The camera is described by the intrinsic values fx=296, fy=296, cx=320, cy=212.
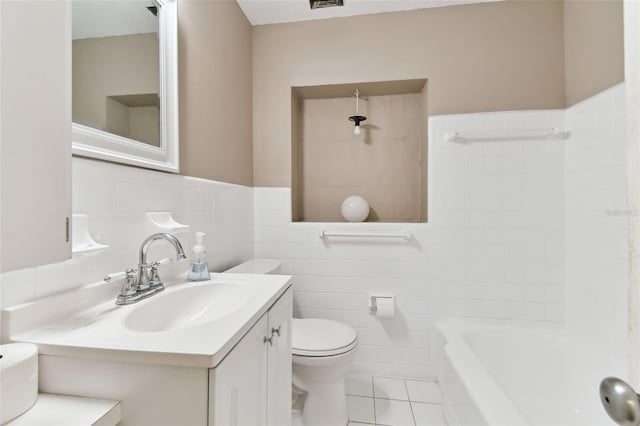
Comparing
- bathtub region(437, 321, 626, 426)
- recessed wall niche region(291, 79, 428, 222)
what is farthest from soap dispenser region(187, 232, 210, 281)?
bathtub region(437, 321, 626, 426)

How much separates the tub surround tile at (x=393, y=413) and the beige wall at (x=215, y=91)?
161 centimetres

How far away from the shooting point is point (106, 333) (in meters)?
0.67

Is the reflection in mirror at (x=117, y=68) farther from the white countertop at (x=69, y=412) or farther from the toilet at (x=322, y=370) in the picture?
the toilet at (x=322, y=370)

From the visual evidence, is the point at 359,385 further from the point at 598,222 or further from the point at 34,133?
the point at 34,133

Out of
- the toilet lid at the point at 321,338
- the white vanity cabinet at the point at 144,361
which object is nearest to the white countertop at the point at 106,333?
the white vanity cabinet at the point at 144,361

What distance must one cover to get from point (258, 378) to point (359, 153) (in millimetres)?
1858

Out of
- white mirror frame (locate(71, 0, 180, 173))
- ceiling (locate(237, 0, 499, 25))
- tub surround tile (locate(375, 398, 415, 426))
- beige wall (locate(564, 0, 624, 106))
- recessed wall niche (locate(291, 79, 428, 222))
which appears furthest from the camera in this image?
recessed wall niche (locate(291, 79, 428, 222))

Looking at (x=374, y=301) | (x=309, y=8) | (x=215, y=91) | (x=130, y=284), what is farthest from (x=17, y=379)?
(x=309, y=8)

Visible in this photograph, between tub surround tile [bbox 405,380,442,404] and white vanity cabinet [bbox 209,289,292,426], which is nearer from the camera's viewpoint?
white vanity cabinet [bbox 209,289,292,426]

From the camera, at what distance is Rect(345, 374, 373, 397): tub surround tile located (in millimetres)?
1854

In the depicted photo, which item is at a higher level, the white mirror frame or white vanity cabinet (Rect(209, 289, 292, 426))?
the white mirror frame

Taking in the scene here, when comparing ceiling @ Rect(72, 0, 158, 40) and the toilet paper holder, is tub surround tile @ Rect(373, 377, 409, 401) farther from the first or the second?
ceiling @ Rect(72, 0, 158, 40)

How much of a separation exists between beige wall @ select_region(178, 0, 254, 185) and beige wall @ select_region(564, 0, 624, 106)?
6.06 feet

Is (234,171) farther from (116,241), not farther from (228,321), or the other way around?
(228,321)
